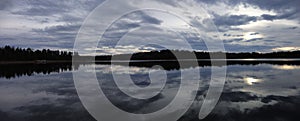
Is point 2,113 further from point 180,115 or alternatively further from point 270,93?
point 270,93

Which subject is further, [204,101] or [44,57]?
[44,57]

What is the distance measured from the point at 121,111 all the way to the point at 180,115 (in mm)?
3128

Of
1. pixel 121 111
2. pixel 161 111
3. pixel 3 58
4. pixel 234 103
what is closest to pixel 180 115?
A: pixel 161 111

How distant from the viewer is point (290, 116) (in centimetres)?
962

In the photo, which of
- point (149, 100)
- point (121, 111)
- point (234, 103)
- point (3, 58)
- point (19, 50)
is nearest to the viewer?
point (121, 111)

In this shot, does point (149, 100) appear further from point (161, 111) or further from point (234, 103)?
point (234, 103)

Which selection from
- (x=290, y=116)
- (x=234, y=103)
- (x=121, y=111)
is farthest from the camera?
(x=234, y=103)

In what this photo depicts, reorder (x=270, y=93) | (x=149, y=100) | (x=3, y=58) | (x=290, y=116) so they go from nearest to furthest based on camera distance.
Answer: (x=290, y=116) → (x=149, y=100) → (x=270, y=93) → (x=3, y=58)

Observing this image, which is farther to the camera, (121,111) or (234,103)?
(234,103)

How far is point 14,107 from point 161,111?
897 cm

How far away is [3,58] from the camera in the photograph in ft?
375

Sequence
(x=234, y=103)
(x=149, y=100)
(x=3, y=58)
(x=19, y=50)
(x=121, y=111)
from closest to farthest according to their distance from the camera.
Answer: (x=121, y=111), (x=234, y=103), (x=149, y=100), (x=3, y=58), (x=19, y=50)

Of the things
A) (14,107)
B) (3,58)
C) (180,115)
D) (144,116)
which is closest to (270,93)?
(180,115)

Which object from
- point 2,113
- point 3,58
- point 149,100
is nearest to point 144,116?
point 149,100
